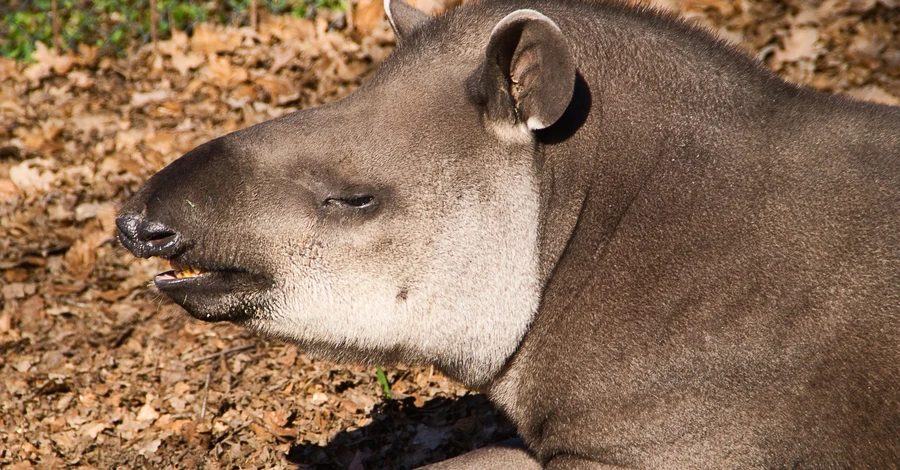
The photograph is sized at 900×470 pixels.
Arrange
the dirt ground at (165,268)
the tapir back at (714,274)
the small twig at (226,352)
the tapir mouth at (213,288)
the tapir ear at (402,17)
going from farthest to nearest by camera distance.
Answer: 1. the small twig at (226,352)
2. the dirt ground at (165,268)
3. the tapir ear at (402,17)
4. the tapir mouth at (213,288)
5. the tapir back at (714,274)

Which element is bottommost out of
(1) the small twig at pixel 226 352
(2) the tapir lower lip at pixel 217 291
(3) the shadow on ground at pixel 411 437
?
(1) the small twig at pixel 226 352

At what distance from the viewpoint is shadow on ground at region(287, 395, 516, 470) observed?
5148 mm

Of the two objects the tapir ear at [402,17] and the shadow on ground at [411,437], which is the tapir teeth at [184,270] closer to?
the tapir ear at [402,17]

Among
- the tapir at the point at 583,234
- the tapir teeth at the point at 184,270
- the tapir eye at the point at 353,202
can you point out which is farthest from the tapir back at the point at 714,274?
the tapir teeth at the point at 184,270

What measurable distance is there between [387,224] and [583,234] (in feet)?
2.47

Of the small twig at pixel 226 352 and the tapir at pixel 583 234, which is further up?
the tapir at pixel 583 234

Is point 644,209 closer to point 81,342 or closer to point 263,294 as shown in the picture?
point 263,294

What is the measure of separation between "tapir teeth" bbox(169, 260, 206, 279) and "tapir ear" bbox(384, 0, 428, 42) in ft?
4.56

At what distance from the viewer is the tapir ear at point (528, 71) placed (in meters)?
3.41

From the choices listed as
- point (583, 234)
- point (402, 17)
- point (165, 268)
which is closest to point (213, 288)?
point (583, 234)

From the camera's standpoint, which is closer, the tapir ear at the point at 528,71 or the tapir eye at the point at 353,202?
the tapir ear at the point at 528,71

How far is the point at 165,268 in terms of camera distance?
22.4 ft

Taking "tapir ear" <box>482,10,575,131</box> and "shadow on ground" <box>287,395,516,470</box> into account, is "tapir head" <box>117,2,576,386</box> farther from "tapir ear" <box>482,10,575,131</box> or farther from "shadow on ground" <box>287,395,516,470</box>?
"shadow on ground" <box>287,395,516,470</box>

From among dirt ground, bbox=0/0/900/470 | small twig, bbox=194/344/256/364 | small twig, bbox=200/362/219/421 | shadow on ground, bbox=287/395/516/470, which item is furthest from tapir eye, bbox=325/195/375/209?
small twig, bbox=194/344/256/364
